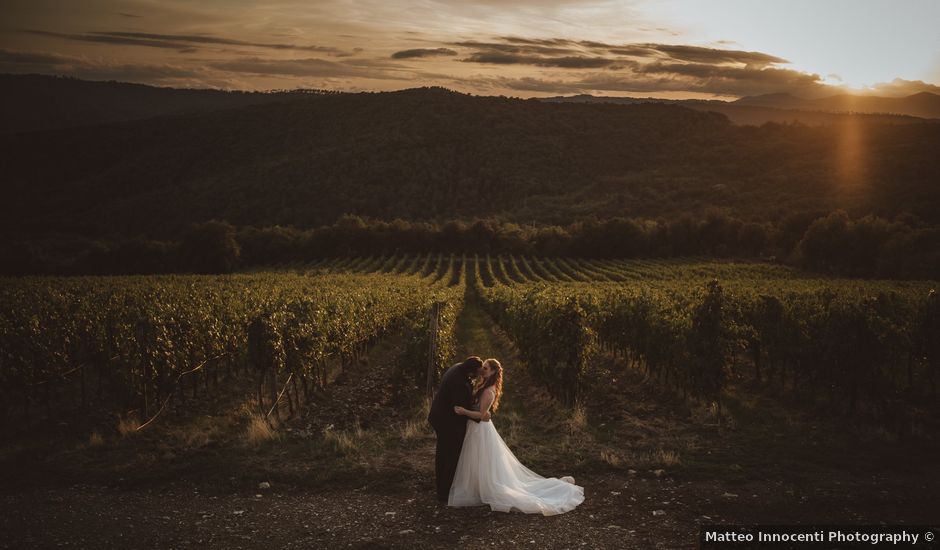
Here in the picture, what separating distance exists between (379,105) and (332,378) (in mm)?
162405

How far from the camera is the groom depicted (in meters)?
8.04

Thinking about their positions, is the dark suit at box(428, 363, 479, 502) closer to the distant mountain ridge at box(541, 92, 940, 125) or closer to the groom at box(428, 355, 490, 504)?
the groom at box(428, 355, 490, 504)

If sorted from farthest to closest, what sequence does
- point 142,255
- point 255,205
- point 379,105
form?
point 379,105, point 255,205, point 142,255

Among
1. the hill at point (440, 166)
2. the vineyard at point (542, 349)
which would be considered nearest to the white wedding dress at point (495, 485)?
the vineyard at point (542, 349)

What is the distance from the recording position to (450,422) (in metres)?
8.09

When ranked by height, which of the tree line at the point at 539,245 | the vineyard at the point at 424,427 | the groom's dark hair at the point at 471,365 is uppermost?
the groom's dark hair at the point at 471,365

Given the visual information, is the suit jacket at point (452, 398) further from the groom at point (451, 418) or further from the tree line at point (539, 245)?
the tree line at point (539, 245)

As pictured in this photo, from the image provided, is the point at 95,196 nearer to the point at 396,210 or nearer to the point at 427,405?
the point at 396,210

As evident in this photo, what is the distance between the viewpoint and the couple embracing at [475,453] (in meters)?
7.89

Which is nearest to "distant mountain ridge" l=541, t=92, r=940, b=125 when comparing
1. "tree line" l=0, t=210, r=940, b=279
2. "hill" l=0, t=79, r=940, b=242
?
"hill" l=0, t=79, r=940, b=242

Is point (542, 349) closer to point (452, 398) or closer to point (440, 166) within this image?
point (452, 398)

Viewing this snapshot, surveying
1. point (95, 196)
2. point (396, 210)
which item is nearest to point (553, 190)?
point (396, 210)

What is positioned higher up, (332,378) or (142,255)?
(332,378)

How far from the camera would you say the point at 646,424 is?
1254 cm
